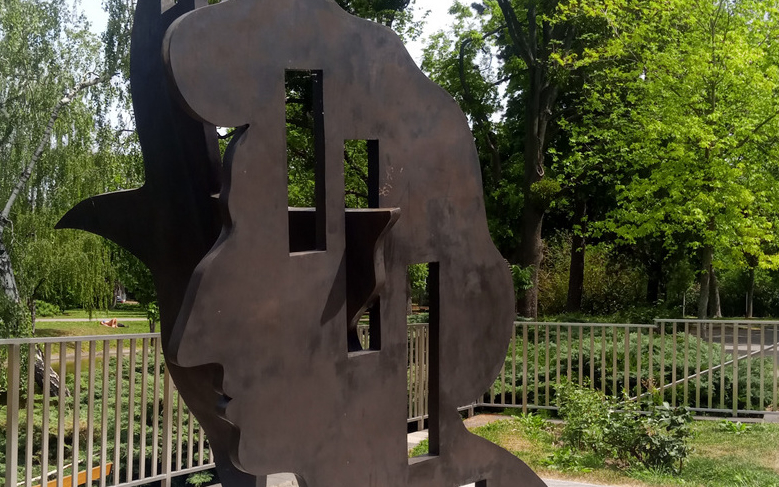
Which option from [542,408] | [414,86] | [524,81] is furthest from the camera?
[524,81]

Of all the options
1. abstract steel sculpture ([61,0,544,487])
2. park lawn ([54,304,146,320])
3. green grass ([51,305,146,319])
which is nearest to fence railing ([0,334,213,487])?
abstract steel sculpture ([61,0,544,487])

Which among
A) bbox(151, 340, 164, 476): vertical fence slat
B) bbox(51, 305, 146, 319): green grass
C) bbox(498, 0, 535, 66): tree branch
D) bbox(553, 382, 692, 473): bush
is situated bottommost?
bbox(51, 305, 146, 319): green grass

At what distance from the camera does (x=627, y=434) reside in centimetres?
746

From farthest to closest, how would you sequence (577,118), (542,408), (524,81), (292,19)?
1. (524,81)
2. (577,118)
3. (542,408)
4. (292,19)

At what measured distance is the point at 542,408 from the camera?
10.2 meters

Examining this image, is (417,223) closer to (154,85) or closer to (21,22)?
(154,85)

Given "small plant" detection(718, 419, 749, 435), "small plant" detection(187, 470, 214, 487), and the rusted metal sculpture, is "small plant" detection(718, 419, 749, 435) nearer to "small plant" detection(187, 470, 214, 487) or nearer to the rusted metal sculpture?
"small plant" detection(187, 470, 214, 487)

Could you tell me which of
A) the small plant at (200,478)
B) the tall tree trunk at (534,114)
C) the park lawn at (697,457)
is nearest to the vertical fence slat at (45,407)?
the small plant at (200,478)

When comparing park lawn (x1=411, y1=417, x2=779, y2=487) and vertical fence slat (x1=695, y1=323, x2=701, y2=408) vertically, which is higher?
vertical fence slat (x1=695, y1=323, x2=701, y2=408)

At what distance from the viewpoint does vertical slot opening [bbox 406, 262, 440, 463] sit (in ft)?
12.7

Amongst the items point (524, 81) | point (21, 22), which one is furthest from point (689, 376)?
point (524, 81)

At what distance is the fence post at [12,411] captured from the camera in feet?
16.3

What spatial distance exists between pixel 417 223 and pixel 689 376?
7.81 metres

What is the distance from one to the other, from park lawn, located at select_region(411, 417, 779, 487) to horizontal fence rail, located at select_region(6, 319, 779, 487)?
623 mm
